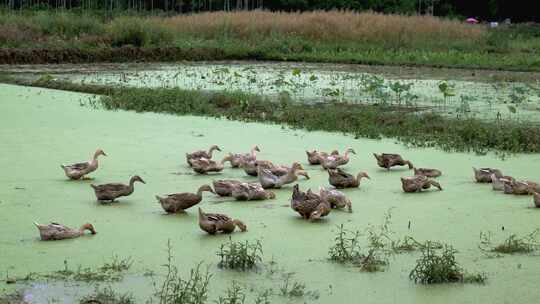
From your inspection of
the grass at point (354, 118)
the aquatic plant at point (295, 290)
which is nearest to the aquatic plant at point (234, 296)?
the aquatic plant at point (295, 290)

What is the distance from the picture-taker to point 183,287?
4.91 m

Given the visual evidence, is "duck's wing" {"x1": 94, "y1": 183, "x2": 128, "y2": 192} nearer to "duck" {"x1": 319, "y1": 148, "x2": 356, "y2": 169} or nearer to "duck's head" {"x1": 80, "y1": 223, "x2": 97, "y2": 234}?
"duck's head" {"x1": 80, "y1": 223, "x2": 97, "y2": 234}

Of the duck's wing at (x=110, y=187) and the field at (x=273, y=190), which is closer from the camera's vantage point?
the field at (x=273, y=190)

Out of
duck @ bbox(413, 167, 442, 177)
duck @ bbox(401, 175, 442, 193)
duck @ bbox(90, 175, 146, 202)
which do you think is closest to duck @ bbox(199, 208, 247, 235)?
duck @ bbox(90, 175, 146, 202)

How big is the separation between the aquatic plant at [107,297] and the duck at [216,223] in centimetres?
124

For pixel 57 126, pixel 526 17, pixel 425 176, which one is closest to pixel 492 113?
pixel 425 176

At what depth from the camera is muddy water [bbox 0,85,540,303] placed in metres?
5.16

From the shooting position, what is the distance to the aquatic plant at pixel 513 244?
5.81 meters

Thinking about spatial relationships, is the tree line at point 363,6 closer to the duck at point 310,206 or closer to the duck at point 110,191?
the duck at point 110,191

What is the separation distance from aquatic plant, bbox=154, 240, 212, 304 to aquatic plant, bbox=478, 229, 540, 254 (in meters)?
1.88

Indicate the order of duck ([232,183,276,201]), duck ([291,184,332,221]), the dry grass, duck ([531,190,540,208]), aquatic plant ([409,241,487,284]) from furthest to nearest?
the dry grass < duck ([232,183,276,201]) < duck ([531,190,540,208]) < duck ([291,184,332,221]) < aquatic plant ([409,241,487,284])

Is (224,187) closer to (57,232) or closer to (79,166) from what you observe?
(79,166)

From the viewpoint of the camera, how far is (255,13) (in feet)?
100

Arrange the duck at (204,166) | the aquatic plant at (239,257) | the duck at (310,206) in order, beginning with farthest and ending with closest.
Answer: the duck at (204,166) → the duck at (310,206) → the aquatic plant at (239,257)
